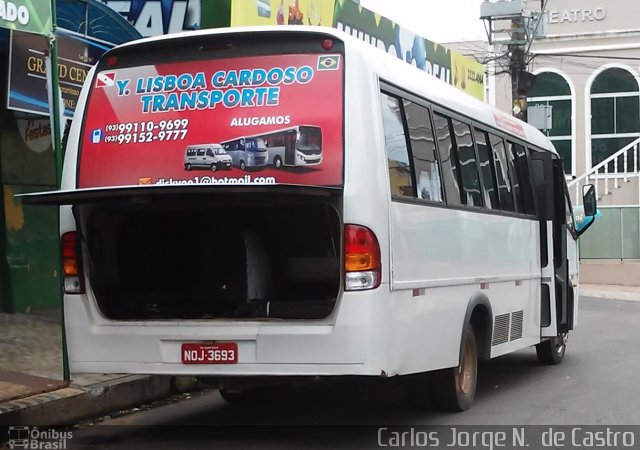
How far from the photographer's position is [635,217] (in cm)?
2647

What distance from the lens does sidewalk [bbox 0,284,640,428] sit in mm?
7508

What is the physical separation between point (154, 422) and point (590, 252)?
20813 mm

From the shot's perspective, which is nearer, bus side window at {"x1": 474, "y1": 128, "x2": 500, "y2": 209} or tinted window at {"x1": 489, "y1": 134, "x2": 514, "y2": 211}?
bus side window at {"x1": 474, "y1": 128, "x2": 500, "y2": 209}

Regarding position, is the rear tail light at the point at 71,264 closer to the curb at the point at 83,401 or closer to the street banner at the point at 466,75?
the curb at the point at 83,401

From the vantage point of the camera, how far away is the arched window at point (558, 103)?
33312 mm

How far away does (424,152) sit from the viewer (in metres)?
7.28

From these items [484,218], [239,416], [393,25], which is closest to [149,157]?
[239,416]

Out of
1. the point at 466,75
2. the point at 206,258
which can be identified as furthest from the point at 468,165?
the point at 466,75

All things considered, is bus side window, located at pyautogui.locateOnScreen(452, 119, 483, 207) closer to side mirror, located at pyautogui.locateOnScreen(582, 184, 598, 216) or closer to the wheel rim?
the wheel rim

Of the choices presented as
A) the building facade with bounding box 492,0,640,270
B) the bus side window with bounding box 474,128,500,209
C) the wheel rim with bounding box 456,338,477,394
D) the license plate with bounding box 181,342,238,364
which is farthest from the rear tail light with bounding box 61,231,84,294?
the building facade with bounding box 492,0,640,270

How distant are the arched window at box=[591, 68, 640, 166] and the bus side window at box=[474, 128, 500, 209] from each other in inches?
990

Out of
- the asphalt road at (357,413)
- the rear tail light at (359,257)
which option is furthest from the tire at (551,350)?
the rear tail light at (359,257)

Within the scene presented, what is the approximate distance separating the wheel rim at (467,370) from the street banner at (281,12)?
5403 mm

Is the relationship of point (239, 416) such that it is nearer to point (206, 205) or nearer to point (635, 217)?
point (206, 205)
